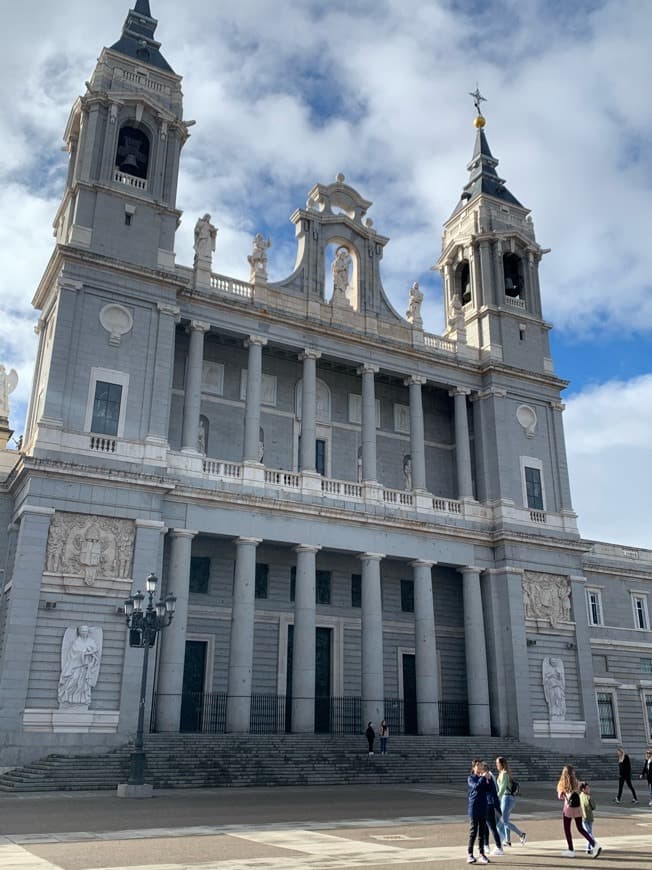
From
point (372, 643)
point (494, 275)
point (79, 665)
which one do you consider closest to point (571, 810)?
point (79, 665)

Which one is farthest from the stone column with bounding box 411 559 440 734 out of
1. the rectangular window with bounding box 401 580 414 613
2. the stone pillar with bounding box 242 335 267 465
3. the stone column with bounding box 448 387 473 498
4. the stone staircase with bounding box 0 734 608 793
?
the stone pillar with bounding box 242 335 267 465

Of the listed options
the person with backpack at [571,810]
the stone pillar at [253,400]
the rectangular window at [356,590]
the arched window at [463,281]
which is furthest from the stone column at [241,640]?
the arched window at [463,281]

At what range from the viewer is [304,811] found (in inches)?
708

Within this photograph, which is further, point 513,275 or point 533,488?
point 513,275

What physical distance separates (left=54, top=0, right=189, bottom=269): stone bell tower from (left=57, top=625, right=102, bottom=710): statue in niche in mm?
14523

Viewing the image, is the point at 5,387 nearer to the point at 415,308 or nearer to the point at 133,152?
the point at 133,152

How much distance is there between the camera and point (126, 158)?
34562 millimetres

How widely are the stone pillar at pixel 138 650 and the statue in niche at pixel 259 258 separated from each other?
1247 cm

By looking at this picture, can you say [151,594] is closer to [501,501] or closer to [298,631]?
[298,631]

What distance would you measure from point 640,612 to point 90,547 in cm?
3022

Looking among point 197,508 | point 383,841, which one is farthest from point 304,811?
point 197,508

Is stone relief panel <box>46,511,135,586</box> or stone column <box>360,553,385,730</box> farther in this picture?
stone column <box>360,553,385,730</box>

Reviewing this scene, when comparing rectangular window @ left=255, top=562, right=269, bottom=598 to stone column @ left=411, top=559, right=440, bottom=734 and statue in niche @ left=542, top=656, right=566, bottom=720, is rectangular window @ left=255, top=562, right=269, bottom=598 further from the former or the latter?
statue in niche @ left=542, top=656, right=566, bottom=720

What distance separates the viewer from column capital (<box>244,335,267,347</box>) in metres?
34.6
